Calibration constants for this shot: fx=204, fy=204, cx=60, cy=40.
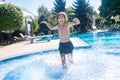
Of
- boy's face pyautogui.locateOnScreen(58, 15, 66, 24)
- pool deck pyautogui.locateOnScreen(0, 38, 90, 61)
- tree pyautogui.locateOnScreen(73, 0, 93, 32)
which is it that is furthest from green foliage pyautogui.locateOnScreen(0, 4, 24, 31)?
tree pyautogui.locateOnScreen(73, 0, 93, 32)

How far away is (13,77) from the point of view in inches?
294

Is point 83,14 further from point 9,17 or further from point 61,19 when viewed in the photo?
point 61,19

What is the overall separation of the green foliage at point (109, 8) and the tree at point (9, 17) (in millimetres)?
20381

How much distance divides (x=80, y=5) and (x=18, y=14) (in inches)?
766

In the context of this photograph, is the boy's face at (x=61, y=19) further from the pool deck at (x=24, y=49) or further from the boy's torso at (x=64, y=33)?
the pool deck at (x=24, y=49)

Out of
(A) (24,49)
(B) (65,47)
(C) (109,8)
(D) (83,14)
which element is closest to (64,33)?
(B) (65,47)

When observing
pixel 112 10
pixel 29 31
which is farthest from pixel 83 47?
pixel 112 10

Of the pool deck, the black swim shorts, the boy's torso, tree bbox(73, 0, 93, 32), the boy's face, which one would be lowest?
the pool deck

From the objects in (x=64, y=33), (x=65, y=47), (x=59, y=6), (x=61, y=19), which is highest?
(x=59, y=6)

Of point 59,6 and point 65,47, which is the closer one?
point 65,47

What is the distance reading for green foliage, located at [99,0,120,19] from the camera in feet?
121

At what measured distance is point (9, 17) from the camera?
856 inches

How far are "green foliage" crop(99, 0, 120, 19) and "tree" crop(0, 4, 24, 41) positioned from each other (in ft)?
66.9

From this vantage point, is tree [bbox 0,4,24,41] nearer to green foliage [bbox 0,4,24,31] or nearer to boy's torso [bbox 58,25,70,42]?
green foliage [bbox 0,4,24,31]
